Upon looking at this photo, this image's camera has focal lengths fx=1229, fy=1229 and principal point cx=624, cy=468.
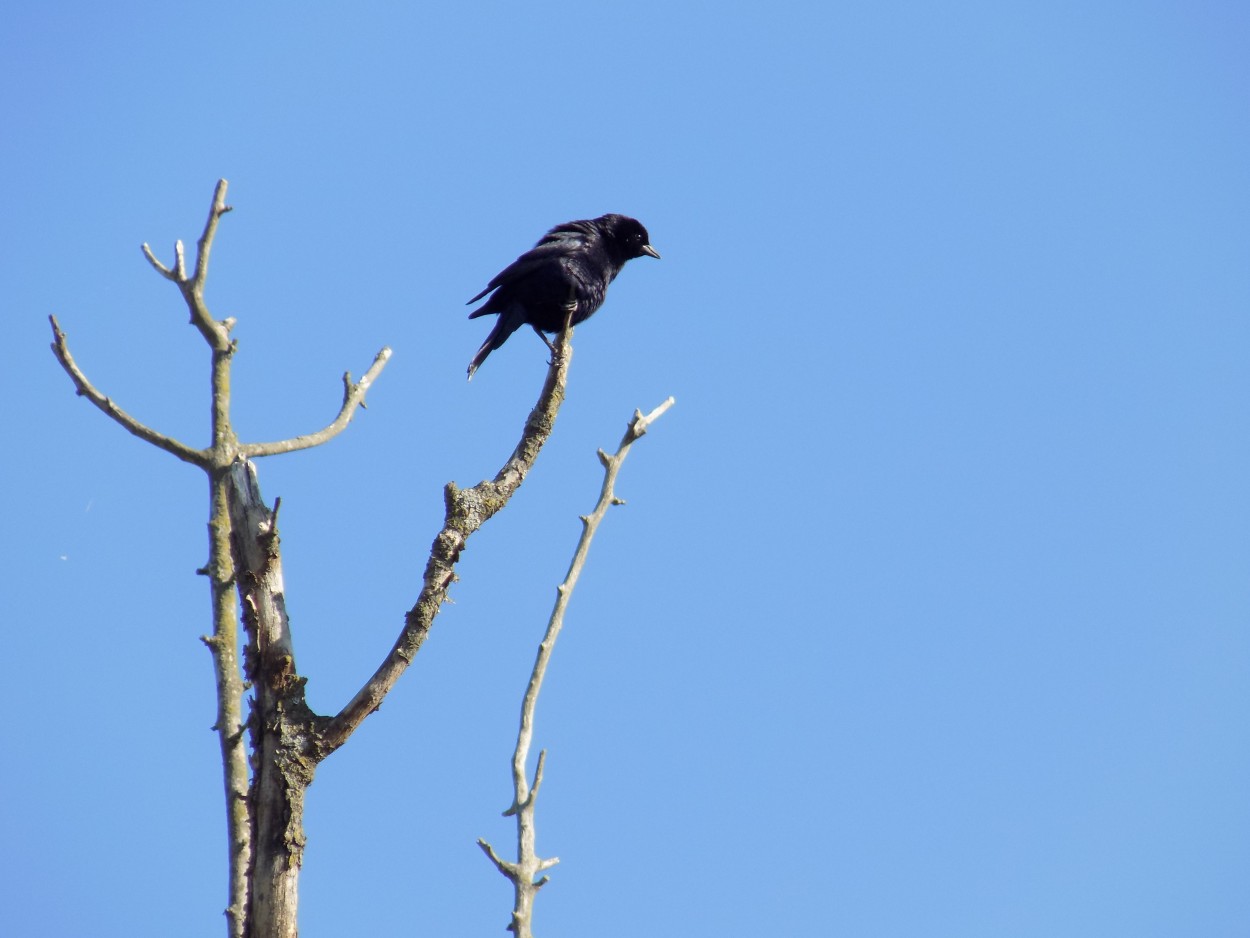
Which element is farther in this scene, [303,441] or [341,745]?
[303,441]

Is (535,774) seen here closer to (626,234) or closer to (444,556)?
(444,556)

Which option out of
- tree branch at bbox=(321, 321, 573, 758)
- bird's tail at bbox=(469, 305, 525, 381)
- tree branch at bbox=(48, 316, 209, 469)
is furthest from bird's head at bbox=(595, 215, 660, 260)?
tree branch at bbox=(48, 316, 209, 469)

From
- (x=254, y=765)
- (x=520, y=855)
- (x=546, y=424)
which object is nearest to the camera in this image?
(x=520, y=855)

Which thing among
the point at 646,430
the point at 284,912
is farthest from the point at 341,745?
the point at 646,430

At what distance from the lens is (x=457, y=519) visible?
439 cm

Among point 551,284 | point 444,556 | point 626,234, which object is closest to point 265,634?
point 444,556

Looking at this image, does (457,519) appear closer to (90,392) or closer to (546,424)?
(546,424)

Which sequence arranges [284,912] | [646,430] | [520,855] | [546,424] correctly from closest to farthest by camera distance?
[520,855], [284,912], [646,430], [546,424]

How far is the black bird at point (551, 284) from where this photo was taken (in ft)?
28.4

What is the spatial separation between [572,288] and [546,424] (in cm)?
374

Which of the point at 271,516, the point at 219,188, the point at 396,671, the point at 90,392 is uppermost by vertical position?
the point at 219,188

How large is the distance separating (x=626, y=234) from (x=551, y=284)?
1401 millimetres

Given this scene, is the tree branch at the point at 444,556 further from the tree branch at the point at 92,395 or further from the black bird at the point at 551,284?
the black bird at the point at 551,284

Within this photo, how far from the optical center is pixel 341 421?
4664mm
